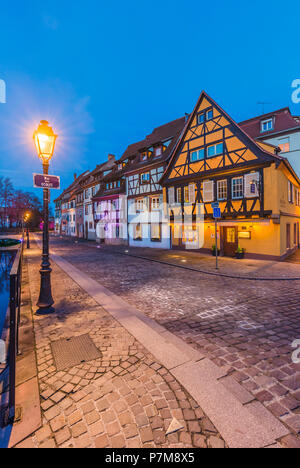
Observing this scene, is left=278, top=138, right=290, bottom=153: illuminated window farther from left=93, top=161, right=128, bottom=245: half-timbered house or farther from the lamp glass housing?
the lamp glass housing

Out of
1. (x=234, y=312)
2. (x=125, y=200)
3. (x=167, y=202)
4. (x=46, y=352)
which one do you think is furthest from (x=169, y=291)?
(x=125, y=200)

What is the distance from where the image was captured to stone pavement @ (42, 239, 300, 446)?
9.32 ft

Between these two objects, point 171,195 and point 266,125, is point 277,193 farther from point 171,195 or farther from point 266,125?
point 266,125

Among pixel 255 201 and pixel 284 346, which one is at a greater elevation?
pixel 255 201

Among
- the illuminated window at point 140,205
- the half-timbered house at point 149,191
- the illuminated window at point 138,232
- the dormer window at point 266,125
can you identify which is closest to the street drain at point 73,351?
the half-timbered house at point 149,191

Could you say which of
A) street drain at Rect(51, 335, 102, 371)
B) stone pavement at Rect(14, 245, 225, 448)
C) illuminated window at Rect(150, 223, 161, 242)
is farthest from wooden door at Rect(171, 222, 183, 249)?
street drain at Rect(51, 335, 102, 371)

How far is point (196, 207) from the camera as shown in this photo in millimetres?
16875

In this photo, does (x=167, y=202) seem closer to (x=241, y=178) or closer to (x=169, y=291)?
(x=241, y=178)

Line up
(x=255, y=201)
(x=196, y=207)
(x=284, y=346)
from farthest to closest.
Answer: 1. (x=196, y=207)
2. (x=255, y=201)
3. (x=284, y=346)

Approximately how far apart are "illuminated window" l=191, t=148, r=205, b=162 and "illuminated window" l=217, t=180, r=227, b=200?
276 cm

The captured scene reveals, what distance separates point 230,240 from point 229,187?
12.8ft

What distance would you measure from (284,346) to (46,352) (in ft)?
14.2

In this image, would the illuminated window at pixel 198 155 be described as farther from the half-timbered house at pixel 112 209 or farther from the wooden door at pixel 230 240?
the half-timbered house at pixel 112 209

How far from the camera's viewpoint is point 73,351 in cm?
365
